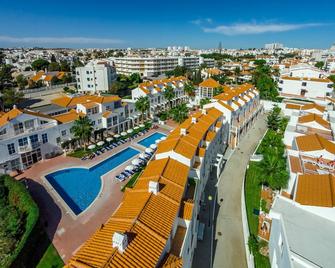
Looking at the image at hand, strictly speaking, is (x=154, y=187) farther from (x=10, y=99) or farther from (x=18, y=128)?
(x=10, y=99)

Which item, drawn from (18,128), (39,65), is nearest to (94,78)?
(39,65)

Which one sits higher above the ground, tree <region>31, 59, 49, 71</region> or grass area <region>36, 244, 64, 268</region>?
tree <region>31, 59, 49, 71</region>

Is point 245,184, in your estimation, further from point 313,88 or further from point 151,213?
point 313,88

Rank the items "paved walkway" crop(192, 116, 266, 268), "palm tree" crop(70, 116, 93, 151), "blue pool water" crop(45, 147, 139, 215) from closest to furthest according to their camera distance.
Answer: "paved walkway" crop(192, 116, 266, 268) → "blue pool water" crop(45, 147, 139, 215) → "palm tree" crop(70, 116, 93, 151)

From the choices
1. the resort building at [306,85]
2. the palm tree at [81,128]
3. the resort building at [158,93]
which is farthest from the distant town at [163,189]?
the resort building at [306,85]

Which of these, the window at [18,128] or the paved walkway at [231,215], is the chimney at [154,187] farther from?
the window at [18,128]

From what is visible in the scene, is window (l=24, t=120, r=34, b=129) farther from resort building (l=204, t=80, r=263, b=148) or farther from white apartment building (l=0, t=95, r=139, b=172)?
resort building (l=204, t=80, r=263, b=148)

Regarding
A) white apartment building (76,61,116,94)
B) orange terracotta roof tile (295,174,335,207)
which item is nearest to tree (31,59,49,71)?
white apartment building (76,61,116,94)
